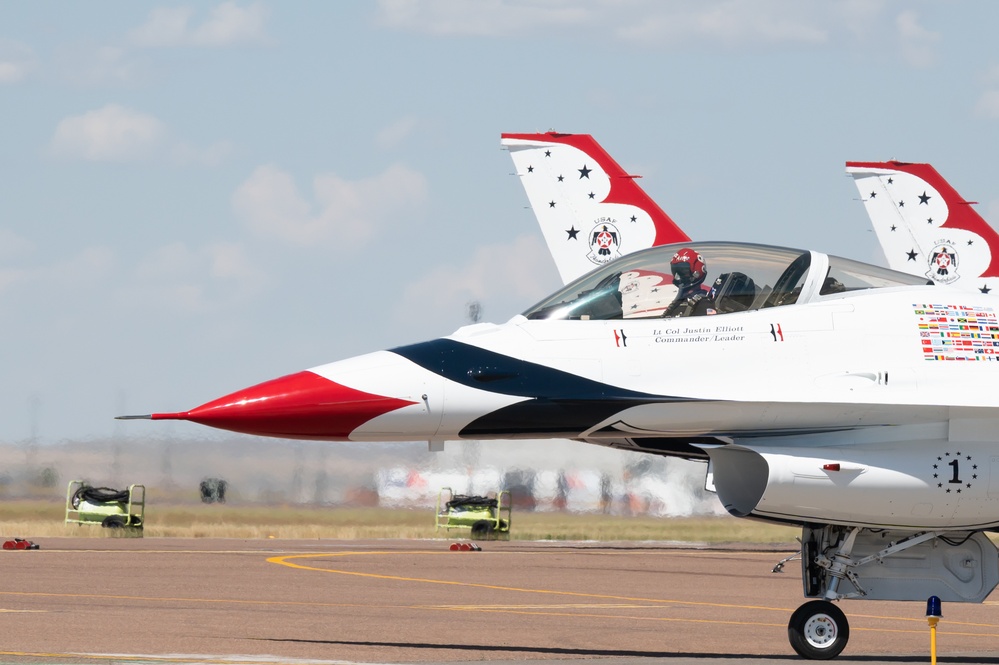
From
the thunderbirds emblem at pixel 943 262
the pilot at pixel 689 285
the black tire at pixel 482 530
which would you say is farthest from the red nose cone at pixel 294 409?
the thunderbirds emblem at pixel 943 262

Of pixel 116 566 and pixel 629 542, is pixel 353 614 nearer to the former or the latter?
pixel 116 566

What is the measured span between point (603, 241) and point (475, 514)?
632cm

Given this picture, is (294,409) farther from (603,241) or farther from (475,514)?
Answer: (475,514)

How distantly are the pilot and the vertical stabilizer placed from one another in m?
17.9

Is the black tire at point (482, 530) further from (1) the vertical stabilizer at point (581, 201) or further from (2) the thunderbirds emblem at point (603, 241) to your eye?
(2) the thunderbirds emblem at point (603, 241)

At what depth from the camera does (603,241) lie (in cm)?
3003

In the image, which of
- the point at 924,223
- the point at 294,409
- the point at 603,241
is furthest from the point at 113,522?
the point at 294,409

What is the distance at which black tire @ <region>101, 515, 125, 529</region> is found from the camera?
3094cm

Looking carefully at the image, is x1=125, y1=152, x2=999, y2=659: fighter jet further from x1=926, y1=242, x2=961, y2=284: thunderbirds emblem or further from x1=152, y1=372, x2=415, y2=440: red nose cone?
x1=926, y1=242, x2=961, y2=284: thunderbirds emblem

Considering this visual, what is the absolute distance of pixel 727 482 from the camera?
12188 millimetres

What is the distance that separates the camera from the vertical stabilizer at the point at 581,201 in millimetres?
30078

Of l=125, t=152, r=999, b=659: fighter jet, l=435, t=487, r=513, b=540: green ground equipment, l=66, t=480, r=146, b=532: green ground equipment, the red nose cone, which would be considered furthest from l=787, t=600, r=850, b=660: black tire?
l=66, t=480, r=146, b=532: green ground equipment

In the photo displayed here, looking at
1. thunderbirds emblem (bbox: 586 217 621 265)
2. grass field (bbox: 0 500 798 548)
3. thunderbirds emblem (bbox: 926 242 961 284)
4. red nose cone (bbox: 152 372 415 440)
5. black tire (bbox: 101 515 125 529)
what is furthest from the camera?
grass field (bbox: 0 500 798 548)

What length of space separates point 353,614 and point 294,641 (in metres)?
2.59
